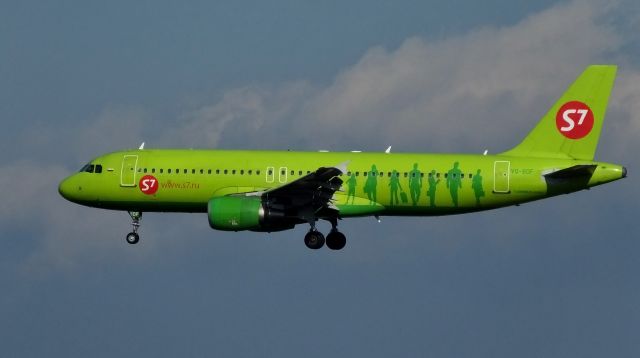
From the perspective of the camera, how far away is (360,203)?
66375 mm

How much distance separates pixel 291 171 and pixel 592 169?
15.0 metres

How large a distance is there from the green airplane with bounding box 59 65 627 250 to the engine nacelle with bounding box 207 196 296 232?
0.05 m

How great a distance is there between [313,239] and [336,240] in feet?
8.73

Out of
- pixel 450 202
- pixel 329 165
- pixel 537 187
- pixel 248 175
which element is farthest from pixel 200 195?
pixel 537 187

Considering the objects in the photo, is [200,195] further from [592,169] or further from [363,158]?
[592,169]

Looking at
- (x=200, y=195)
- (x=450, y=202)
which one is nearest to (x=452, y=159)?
(x=450, y=202)

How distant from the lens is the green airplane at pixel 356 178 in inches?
2566

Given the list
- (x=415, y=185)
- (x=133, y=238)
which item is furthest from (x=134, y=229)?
(x=415, y=185)

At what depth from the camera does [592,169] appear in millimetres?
65062

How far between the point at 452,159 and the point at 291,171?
817 cm

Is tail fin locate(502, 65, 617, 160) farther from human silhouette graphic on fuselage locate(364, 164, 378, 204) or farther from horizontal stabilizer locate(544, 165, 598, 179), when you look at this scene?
human silhouette graphic on fuselage locate(364, 164, 378, 204)

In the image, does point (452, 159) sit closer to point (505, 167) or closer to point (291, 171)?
point (505, 167)

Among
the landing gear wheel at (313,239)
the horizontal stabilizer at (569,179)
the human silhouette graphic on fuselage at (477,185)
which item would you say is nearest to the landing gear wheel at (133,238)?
the landing gear wheel at (313,239)

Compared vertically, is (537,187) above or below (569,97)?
below
